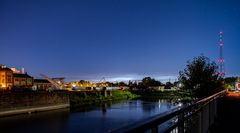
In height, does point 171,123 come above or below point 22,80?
above

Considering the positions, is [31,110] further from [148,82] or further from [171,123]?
[148,82]

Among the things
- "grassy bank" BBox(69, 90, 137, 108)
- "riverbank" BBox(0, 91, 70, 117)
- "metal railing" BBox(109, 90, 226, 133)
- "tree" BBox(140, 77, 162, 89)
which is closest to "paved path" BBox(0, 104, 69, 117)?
"riverbank" BBox(0, 91, 70, 117)

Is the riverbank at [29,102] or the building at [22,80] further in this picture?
the building at [22,80]

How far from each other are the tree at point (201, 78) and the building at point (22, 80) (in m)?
67.4

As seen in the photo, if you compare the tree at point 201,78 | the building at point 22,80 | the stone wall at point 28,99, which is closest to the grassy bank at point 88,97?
the stone wall at point 28,99

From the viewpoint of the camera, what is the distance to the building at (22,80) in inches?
3412

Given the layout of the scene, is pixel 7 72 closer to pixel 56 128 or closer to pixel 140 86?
pixel 56 128

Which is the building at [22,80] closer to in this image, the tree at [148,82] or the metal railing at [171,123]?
the tree at [148,82]

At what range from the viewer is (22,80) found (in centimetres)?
9000

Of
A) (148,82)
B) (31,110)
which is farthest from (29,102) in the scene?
(148,82)

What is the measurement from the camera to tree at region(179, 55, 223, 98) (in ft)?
90.3

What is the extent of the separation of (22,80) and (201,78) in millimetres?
74122

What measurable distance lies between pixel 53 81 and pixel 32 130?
227 ft

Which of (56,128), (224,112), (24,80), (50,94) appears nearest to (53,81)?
(24,80)
